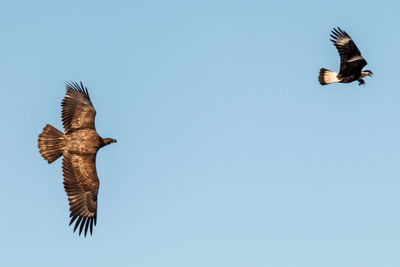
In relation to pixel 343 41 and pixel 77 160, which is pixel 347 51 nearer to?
pixel 343 41

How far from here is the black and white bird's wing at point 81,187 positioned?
19047mm

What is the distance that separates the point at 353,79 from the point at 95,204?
9.73 m

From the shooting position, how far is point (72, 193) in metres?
19.2

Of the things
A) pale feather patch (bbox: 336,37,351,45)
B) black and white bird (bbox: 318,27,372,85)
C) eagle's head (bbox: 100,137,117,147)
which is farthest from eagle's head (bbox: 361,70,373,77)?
eagle's head (bbox: 100,137,117,147)

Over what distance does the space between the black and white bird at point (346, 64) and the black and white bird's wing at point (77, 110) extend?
797 centimetres

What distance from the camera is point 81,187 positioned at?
19.3 meters

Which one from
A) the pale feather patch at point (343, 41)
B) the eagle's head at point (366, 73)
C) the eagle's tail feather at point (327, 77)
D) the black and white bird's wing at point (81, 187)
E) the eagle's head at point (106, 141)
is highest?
the pale feather patch at point (343, 41)

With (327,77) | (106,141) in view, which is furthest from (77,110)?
(327,77)

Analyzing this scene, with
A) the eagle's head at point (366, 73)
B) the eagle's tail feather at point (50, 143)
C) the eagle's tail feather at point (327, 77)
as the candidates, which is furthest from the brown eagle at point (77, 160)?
the eagle's head at point (366, 73)

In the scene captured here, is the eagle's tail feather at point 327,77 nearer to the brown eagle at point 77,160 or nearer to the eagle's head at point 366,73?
the eagle's head at point 366,73

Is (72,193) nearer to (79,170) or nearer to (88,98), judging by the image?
(79,170)

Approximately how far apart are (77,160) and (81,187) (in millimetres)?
764

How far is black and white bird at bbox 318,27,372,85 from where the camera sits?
21969 millimetres

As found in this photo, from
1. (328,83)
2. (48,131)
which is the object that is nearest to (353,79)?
(328,83)
